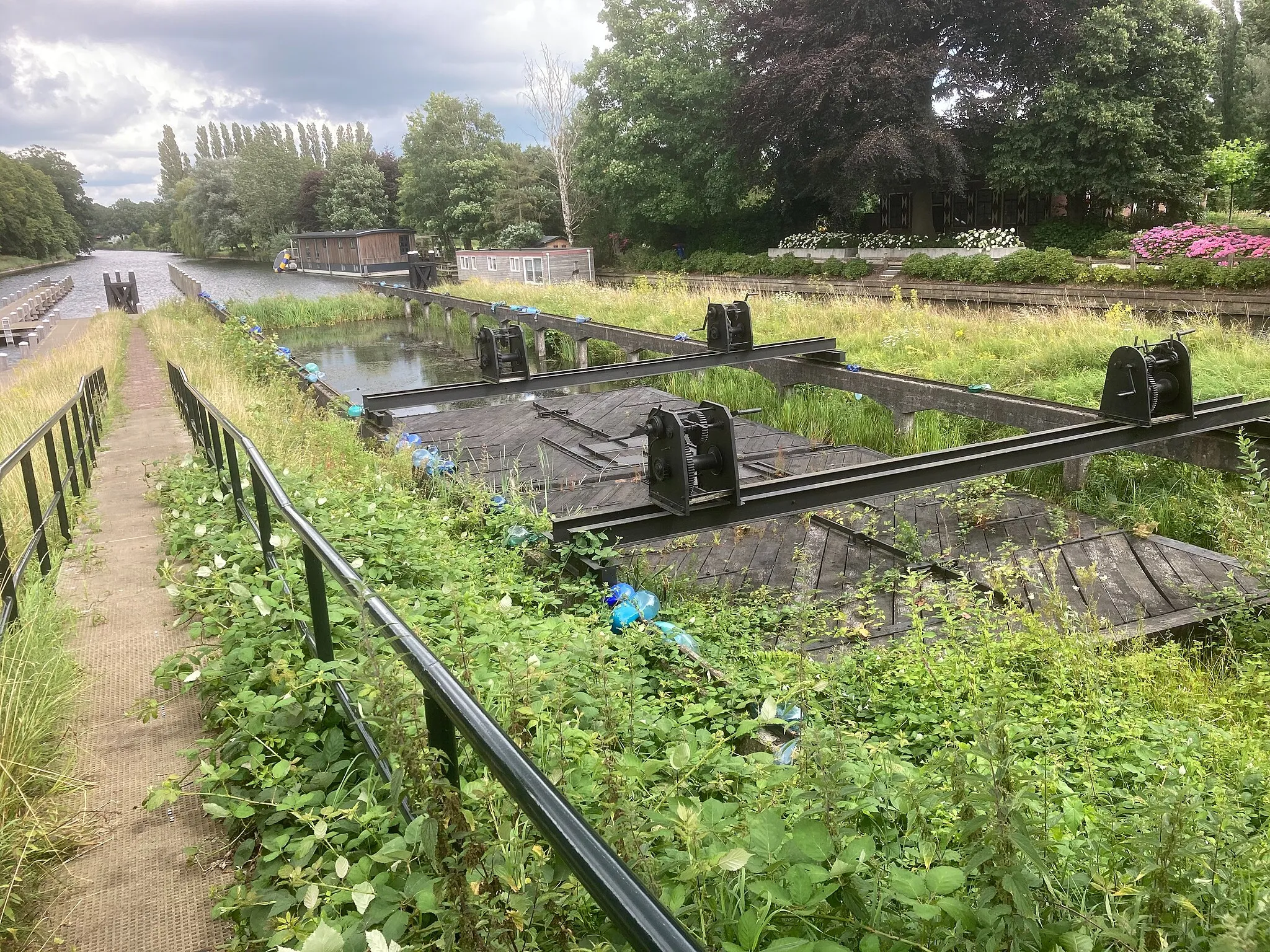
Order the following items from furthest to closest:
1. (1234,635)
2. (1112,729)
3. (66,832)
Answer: (1234,635) → (1112,729) → (66,832)

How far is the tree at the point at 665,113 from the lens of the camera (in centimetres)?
2930

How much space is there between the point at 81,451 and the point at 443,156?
45.9m

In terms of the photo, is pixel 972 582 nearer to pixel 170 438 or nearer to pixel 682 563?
pixel 682 563

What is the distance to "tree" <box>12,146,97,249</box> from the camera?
8944 cm

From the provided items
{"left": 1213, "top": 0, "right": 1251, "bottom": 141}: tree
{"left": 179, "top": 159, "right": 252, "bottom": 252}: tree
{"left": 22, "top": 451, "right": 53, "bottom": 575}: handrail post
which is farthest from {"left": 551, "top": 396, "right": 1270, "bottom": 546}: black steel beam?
{"left": 179, "top": 159, "right": 252, "bottom": 252}: tree

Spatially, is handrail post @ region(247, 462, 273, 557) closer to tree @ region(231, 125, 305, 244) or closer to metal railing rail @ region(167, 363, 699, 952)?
metal railing rail @ region(167, 363, 699, 952)

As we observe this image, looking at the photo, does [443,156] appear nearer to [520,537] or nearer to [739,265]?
[739,265]

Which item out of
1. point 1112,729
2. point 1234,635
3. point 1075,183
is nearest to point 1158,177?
point 1075,183

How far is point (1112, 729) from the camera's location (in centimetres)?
313

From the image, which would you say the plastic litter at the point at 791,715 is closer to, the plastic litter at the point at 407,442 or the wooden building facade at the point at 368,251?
the plastic litter at the point at 407,442

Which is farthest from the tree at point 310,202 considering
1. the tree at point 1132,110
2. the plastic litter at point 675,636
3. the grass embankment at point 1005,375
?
the plastic litter at point 675,636

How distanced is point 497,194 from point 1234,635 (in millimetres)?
40588

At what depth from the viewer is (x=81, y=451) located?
6.07 metres

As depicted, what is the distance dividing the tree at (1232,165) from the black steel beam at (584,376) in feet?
66.6
